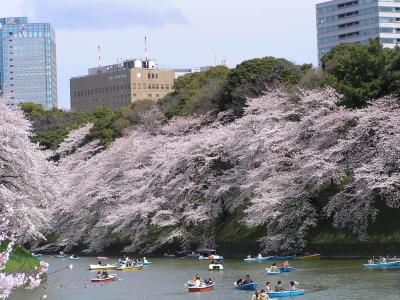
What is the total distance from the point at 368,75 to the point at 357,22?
319 feet

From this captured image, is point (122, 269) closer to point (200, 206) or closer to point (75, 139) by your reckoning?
point (200, 206)

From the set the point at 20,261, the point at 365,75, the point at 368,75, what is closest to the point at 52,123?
the point at 365,75

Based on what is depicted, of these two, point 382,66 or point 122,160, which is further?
point 122,160

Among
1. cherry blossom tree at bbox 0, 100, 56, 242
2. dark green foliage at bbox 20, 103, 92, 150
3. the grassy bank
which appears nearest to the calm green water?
the grassy bank

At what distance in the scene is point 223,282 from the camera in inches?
1683

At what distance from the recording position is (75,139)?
96.5 m

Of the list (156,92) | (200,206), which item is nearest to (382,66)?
(200,206)

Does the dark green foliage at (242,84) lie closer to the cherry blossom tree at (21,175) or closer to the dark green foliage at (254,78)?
the dark green foliage at (254,78)

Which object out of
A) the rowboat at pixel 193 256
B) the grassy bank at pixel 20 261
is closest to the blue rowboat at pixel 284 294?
the grassy bank at pixel 20 261

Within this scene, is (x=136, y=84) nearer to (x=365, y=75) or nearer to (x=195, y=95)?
(x=195, y=95)

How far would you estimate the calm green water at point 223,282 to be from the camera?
3625 cm

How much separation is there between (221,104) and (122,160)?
952 cm

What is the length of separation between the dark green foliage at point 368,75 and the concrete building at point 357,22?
88.6 metres

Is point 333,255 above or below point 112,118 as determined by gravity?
below
